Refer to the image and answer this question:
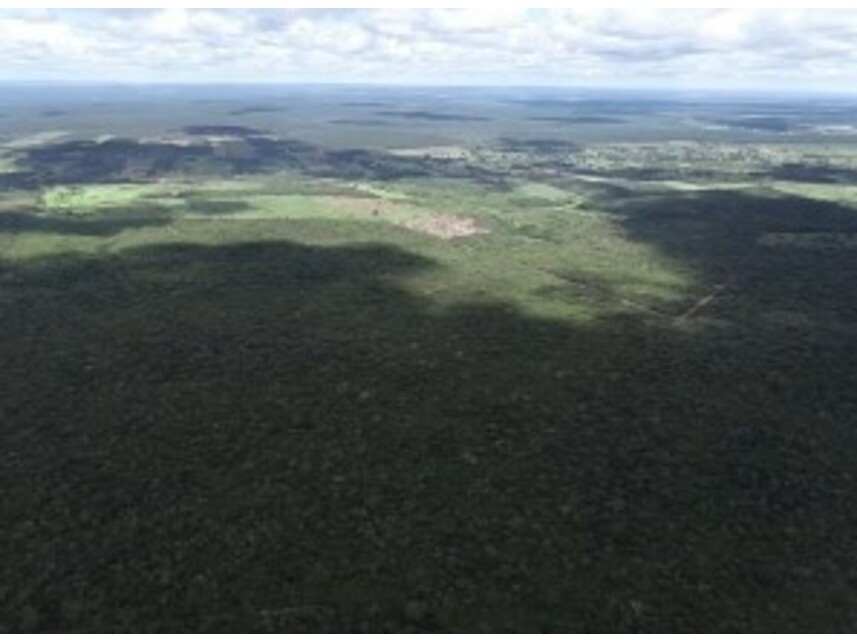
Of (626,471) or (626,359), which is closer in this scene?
(626,471)

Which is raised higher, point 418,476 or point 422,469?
point 418,476

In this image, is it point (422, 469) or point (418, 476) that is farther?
point (422, 469)

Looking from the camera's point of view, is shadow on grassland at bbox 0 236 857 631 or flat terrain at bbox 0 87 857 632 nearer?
shadow on grassland at bbox 0 236 857 631

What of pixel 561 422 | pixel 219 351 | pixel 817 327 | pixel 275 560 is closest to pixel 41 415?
pixel 219 351

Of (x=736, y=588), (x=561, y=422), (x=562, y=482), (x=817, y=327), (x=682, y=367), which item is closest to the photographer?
(x=736, y=588)

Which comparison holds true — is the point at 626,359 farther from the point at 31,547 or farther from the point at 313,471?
the point at 31,547

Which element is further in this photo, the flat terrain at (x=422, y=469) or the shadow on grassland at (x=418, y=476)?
the flat terrain at (x=422, y=469)

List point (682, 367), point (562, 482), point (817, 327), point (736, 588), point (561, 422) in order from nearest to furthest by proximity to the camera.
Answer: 1. point (736, 588)
2. point (562, 482)
3. point (561, 422)
4. point (682, 367)
5. point (817, 327)
